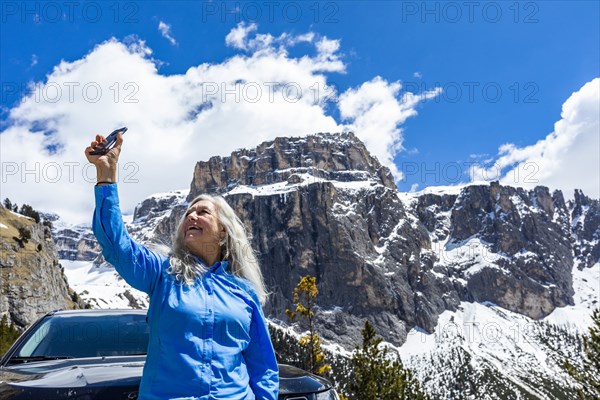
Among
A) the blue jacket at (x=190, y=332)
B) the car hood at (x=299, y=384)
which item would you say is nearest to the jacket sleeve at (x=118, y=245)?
the blue jacket at (x=190, y=332)

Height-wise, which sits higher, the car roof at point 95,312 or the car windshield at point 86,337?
the car roof at point 95,312

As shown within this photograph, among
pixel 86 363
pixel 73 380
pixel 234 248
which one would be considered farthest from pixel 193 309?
pixel 86 363

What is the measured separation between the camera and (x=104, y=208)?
2.52 metres

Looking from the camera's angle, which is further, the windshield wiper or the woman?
the windshield wiper

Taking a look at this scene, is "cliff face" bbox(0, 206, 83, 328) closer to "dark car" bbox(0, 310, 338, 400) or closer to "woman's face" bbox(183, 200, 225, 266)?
"dark car" bbox(0, 310, 338, 400)

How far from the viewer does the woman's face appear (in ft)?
9.79

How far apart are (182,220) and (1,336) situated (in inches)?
1925

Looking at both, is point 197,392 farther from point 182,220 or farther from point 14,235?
point 14,235

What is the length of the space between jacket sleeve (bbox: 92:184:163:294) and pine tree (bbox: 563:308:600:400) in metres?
18.2

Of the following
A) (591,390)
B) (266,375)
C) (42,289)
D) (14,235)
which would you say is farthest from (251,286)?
(14,235)

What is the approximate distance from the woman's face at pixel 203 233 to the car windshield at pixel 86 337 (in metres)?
1.84

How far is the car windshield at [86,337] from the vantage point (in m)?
4.42

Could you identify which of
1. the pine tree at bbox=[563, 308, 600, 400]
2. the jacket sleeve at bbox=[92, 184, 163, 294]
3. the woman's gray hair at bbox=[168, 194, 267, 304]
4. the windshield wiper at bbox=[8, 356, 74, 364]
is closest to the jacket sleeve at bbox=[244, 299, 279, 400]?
the woman's gray hair at bbox=[168, 194, 267, 304]

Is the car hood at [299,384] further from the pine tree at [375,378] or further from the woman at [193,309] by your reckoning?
the pine tree at [375,378]
